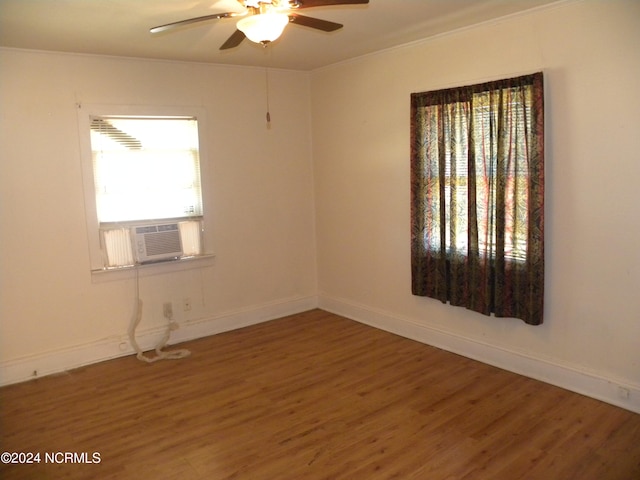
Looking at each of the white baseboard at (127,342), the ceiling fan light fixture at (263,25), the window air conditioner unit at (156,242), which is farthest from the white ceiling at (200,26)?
the white baseboard at (127,342)

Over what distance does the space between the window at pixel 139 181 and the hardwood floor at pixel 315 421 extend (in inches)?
43.3

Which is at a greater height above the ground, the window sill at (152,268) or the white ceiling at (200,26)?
the white ceiling at (200,26)

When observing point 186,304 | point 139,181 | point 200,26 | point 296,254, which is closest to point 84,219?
point 139,181

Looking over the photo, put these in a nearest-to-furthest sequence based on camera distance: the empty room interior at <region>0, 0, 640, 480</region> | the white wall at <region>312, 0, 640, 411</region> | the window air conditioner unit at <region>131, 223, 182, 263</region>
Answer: the empty room interior at <region>0, 0, 640, 480</region> → the white wall at <region>312, 0, 640, 411</region> → the window air conditioner unit at <region>131, 223, 182, 263</region>

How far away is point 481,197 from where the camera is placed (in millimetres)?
3693

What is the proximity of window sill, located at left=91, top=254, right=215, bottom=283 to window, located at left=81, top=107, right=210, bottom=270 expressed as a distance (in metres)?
0.05

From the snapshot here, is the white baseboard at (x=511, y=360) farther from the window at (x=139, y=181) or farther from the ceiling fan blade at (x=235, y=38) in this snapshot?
the ceiling fan blade at (x=235, y=38)

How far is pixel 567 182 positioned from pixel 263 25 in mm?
2251

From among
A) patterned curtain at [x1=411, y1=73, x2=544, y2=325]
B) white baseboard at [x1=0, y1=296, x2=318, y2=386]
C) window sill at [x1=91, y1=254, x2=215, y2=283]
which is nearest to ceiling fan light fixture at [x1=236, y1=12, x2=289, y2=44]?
patterned curtain at [x1=411, y1=73, x2=544, y2=325]

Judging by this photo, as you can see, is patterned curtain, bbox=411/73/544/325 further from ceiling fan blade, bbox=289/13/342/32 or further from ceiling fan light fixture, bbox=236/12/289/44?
ceiling fan light fixture, bbox=236/12/289/44

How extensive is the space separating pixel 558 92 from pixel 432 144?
1.04m

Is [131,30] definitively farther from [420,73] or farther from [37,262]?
[420,73]

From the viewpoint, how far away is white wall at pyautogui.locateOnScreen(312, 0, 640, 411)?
9.92 feet

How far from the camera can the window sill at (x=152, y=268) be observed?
4.24m
